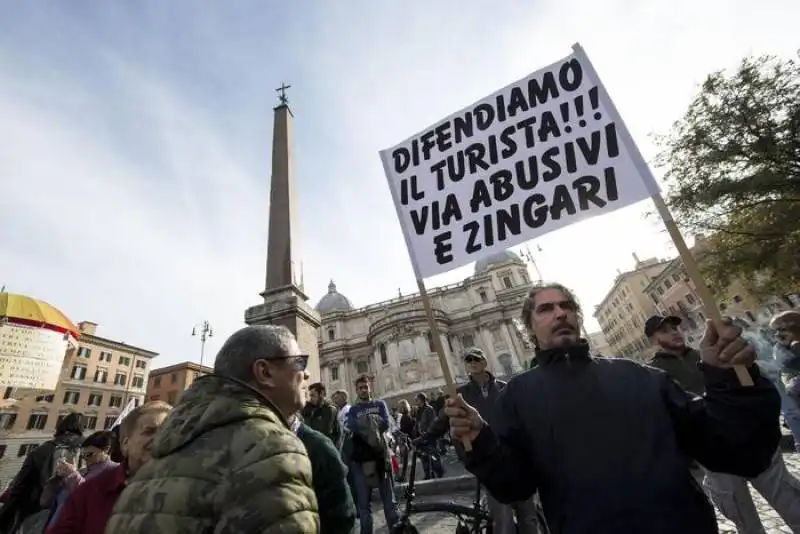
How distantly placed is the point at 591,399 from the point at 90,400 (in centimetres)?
5410

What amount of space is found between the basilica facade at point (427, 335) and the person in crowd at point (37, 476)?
113 ft

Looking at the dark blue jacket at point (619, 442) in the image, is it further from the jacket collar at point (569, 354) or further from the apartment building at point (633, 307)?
the apartment building at point (633, 307)

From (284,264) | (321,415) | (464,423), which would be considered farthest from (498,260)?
(464,423)

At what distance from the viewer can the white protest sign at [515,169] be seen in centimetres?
229

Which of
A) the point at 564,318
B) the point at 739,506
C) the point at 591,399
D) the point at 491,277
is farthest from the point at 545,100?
the point at 491,277

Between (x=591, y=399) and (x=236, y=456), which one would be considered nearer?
(x=236, y=456)

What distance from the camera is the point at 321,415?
4512 mm

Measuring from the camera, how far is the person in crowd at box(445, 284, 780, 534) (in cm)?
144

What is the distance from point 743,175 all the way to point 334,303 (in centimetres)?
5283

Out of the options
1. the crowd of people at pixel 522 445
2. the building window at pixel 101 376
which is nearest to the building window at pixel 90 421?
the building window at pixel 101 376

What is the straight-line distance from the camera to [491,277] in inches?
2009

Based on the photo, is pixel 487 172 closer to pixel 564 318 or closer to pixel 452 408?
pixel 564 318

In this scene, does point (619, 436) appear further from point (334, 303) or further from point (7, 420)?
point (334, 303)

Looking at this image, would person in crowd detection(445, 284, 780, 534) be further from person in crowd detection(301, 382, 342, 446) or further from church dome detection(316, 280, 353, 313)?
church dome detection(316, 280, 353, 313)
